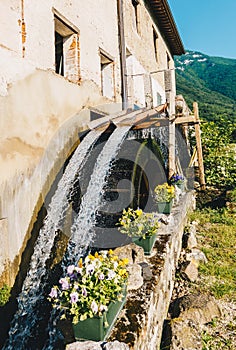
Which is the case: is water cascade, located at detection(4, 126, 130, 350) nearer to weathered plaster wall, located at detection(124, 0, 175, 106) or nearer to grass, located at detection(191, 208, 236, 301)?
grass, located at detection(191, 208, 236, 301)

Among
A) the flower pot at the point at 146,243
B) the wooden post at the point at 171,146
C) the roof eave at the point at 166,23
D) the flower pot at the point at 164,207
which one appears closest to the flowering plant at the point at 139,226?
the flower pot at the point at 146,243

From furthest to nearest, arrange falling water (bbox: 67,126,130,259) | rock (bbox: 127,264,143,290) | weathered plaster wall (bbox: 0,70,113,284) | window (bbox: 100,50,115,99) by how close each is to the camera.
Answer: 1. window (bbox: 100,50,115,99)
2. falling water (bbox: 67,126,130,259)
3. weathered plaster wall (bbox: 0,70,113,284)
4. rock (bbox: 127,264,143,290)

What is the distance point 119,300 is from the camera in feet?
7.16

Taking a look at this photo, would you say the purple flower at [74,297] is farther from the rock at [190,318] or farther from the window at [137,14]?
the window at [137,14]

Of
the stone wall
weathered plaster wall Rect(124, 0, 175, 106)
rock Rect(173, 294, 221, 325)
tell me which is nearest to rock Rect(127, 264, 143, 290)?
the stone wall

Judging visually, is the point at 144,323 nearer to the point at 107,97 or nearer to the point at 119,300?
the point at 119,300

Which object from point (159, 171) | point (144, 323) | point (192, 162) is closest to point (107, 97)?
point (159, 171)

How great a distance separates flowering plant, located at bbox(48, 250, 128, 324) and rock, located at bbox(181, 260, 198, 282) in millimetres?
1948

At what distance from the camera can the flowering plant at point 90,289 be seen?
200cm

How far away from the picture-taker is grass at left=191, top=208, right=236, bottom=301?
12.6ft

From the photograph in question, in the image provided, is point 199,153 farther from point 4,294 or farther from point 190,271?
point 4,294

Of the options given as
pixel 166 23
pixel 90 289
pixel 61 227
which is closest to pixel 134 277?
pixel 90 289

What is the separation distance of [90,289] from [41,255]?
1977 millimetres

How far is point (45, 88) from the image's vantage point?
14.1 ft
